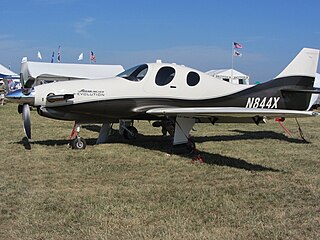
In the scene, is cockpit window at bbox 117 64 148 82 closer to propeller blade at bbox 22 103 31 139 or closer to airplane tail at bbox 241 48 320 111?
propeller blade at bbox 22 103 31 139

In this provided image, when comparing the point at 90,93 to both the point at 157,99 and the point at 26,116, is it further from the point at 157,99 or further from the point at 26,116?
the point at 157,99

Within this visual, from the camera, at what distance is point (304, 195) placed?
17.3 ft

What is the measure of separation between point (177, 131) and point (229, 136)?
3.60 metres

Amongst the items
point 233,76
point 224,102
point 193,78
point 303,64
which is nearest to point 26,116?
point 193,78

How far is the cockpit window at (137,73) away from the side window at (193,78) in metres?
1.00

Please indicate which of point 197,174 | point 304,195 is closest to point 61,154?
point 197,174

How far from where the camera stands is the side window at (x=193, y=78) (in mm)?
9192

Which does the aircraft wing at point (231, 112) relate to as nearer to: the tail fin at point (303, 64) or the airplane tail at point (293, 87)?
the airplane tail at point (293, 87)

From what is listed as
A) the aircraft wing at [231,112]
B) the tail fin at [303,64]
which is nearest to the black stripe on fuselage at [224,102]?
the tail fin at [303,64]

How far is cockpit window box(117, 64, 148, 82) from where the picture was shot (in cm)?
892

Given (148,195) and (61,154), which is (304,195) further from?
(61,154)

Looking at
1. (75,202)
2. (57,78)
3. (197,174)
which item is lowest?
(57,78)

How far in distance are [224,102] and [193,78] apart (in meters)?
1.02

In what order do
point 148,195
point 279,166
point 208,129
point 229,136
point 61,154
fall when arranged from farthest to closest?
point 208,129
point 229,136
point 61,154
point 279,166
point 148,195
